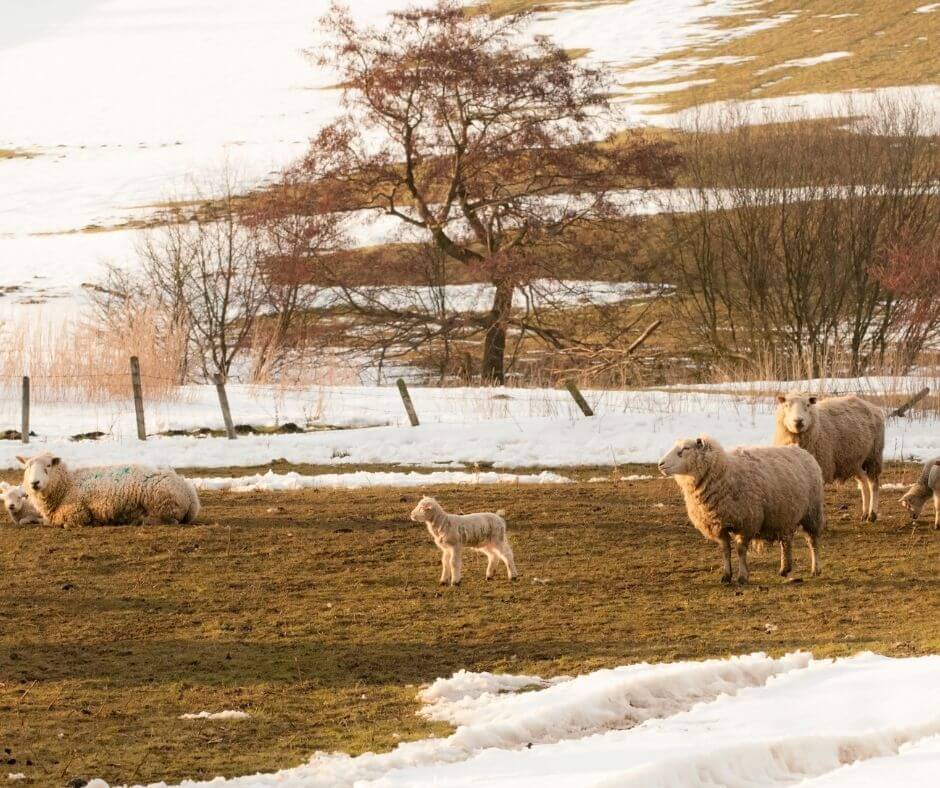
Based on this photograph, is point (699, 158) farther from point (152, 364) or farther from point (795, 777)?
point (795, 777)

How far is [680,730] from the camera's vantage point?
23.6 ft

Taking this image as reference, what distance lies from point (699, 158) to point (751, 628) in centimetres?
3519

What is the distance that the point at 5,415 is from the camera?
27.2 metres

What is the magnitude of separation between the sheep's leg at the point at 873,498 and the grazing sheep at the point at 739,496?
3.24m

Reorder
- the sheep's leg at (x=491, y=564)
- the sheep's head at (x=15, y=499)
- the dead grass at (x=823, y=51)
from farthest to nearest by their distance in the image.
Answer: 1. the dead grass at (x=823, y=51)
2. the sheep's head at (x=15, y=499)
3. the sheep's leg at (x=491, y=564)

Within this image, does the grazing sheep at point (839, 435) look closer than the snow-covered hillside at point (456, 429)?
Yes

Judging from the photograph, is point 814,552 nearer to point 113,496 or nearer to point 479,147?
point 113,496

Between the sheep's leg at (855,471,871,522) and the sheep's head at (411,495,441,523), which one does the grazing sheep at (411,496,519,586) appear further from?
the sheep's leg at (855,471,871,522)

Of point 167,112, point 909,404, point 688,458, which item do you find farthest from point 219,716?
point 167,112

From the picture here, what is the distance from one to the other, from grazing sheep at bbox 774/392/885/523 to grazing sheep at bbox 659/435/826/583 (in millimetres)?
2296

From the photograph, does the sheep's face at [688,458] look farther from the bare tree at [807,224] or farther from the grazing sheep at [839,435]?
the bare tree at [807,224]

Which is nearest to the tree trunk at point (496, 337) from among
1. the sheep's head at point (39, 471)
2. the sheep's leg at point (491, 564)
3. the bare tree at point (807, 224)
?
the bare tree at point (807, 224)

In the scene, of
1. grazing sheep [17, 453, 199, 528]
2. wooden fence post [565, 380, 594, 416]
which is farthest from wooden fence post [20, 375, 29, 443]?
wooden fence post [565, 380, 594, 416]

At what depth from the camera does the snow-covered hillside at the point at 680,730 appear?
6160 mm
